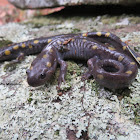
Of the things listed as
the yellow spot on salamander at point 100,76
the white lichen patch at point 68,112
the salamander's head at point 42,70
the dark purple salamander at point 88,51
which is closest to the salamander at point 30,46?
the dark purple salamander at point 88,51

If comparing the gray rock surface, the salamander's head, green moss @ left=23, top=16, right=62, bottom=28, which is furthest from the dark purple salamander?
green moss @ left=23, top=16, right=62, bottom=28

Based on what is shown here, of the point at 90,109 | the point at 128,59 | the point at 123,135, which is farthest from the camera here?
the point at 128,59

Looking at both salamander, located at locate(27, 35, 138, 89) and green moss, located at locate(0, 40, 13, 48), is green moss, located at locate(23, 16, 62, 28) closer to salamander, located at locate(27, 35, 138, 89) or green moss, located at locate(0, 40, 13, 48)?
green moss, located at locate(0, 40, 13, 48)

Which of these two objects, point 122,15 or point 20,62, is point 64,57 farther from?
point 122,15

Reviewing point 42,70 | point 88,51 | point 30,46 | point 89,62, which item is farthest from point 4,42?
point 89,62

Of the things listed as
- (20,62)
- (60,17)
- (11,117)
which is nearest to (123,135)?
(11,117)

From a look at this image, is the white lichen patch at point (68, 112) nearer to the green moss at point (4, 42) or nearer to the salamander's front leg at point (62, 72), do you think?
the salamander's front leg at point (62, 72)

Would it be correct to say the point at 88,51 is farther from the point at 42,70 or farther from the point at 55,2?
the point at 55,2
